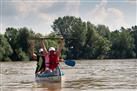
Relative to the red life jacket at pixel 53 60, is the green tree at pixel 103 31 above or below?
above

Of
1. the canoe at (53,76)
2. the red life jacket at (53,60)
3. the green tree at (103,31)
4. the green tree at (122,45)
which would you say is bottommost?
the canoe at (53,76)

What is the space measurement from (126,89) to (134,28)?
8107cm

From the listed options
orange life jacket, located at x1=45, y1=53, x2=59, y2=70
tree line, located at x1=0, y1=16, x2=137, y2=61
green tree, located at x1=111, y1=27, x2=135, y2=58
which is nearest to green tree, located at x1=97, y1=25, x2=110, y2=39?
tree line, located at x1=0, y1=16, x2=137, y2=61

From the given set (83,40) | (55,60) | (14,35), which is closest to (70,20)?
(83,40)

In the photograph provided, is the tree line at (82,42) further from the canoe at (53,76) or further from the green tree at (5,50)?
the canoe at (53,76)

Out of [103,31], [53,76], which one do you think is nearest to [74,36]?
[103,31]

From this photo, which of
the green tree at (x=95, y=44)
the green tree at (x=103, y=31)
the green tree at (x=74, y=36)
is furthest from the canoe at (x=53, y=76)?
the green tree at (x=103, y=31)

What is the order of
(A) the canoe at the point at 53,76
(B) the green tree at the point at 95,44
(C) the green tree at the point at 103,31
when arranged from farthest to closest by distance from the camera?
(C) the green tree at the point at 103,31 < (B) the green tree at the point at 95,44 < (A) the canoe at the point at 53,76

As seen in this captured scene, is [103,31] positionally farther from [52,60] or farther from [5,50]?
[52,60]

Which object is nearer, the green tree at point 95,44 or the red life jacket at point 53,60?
the red life jacket at point 53,60

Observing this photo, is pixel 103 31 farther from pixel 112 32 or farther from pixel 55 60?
pixel 55 60

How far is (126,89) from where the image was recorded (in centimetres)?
1750

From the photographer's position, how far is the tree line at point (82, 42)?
237 feet

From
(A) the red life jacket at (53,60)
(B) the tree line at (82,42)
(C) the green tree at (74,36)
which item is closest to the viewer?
(A) the red life jacket at (53,60)
